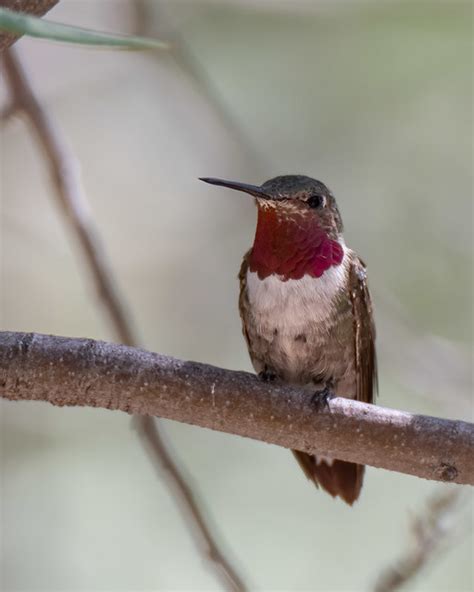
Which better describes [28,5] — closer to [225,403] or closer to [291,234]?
[225,403]

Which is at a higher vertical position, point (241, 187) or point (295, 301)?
point (241, 187)

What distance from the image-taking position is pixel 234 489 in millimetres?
4812

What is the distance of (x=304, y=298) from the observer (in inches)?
128

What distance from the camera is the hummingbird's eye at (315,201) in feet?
11.2

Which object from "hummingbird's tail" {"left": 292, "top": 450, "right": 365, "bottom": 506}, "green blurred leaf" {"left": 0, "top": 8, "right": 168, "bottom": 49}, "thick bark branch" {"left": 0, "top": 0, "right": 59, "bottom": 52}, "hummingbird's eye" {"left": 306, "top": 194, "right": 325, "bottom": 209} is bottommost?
"green blurred leaf" {"left": 0, "top": 8, "right": 168, "bottom": 49}

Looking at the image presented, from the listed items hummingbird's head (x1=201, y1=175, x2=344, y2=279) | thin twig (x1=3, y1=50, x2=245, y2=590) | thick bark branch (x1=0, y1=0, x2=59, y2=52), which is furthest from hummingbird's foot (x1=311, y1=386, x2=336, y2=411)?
thick bark branch (x1=0, y1=0, x2=59, y2=52)

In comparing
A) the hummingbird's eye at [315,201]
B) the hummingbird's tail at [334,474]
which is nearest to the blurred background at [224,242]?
the hummingbird's tail at [334,474]

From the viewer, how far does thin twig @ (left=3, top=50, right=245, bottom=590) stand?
294 cm

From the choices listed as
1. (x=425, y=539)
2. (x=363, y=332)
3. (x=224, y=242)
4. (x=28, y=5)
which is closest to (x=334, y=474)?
(x=363, y=332)

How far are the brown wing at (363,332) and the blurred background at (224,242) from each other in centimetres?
60

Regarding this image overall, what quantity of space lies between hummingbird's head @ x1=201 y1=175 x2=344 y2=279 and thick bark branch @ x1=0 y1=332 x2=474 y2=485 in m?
0.77

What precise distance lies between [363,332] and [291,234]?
45 centimetres

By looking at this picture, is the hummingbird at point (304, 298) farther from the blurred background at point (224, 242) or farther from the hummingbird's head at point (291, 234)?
the blurred background at point (224, 242)

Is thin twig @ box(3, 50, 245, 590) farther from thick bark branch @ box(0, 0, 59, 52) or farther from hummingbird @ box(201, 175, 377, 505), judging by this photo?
thick bark branch @ box(0, 0, 59, 52)
